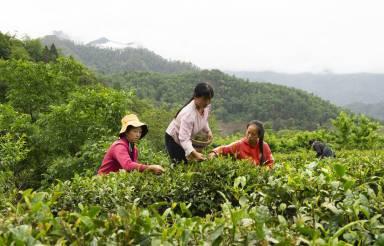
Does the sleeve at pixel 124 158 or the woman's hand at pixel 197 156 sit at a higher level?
the woman's hand at pixel 197 156

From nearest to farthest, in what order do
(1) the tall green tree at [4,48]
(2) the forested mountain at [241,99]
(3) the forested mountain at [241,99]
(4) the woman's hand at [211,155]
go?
(4) the woman's hand at [211,155]
(1) the tall green tree at [4,48]
(3) the forested mountain at [241,99]
(2) the forested mountain at [241,99]

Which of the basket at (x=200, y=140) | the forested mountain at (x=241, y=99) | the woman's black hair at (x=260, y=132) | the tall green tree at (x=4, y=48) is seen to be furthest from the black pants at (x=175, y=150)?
the forested mountain at (x=241, y=99)

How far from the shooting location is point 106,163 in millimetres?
4719

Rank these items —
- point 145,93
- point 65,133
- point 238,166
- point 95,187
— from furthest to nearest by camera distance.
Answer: point 145,93, point 65,133, point 238,166, point 95,187

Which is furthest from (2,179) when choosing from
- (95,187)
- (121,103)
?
(95,187)

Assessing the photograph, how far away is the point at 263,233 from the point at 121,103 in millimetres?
7121

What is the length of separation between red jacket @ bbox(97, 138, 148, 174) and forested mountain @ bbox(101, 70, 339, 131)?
82367mm

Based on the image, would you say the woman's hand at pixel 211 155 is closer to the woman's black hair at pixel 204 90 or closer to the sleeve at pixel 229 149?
the sleeve at pixel 229 149

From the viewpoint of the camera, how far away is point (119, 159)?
177 inches

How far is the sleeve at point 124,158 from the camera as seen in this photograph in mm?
4371

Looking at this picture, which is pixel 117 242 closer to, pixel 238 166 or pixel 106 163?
pixel 238 166

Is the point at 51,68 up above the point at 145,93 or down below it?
above

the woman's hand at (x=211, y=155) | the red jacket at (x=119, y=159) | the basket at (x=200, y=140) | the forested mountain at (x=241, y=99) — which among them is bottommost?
the forested mountain at (x=241, y=99)

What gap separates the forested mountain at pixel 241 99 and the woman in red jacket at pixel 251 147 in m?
81.6
